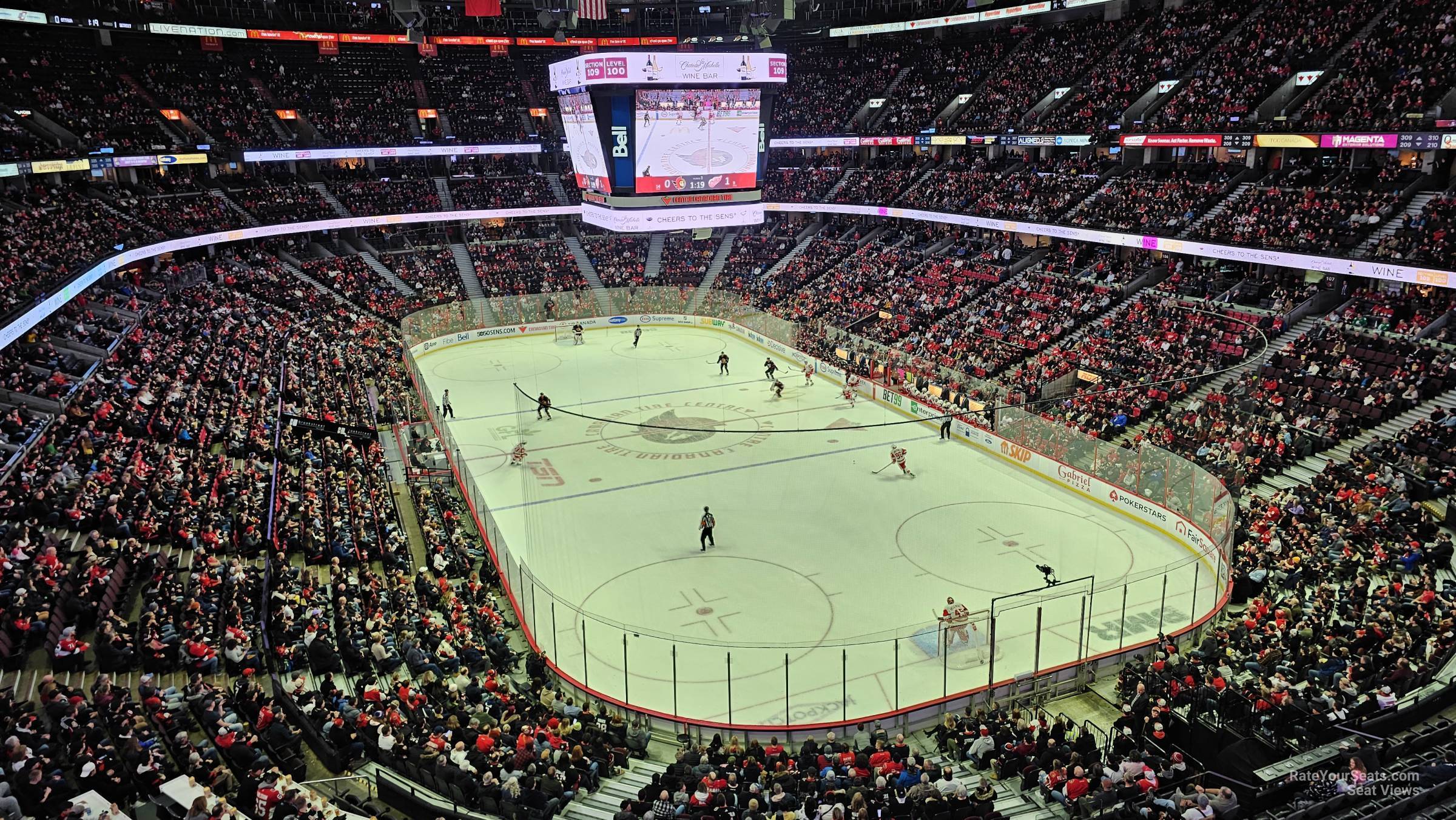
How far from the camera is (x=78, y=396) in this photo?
83.0 feet

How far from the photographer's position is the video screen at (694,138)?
1209 inches

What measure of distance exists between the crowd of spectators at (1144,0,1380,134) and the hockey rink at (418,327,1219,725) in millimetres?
17625

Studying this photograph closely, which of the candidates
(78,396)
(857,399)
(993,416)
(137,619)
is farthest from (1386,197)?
(78,396)

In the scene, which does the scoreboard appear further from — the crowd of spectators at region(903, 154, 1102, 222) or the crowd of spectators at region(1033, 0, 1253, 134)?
the crowd of spectators at region(1033, 0, 1253, 134)

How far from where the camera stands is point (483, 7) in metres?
25.9

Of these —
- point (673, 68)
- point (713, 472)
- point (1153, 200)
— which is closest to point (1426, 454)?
point (713, 472)

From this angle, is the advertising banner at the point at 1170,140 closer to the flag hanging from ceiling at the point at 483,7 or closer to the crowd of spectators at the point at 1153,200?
the crowd of spectators at the point at 1153,200

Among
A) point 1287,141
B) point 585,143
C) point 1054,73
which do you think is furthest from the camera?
point 1054,73

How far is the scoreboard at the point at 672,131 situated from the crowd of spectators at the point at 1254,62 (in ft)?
57.9

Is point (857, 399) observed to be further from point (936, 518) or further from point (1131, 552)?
point (1131, 552)

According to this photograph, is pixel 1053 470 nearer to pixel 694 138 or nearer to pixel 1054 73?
pixel 694 138

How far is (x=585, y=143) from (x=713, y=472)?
40.7ft

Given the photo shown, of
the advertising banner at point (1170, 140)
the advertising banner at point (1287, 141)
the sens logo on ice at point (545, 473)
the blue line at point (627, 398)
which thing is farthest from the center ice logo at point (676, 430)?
the advertising banner at point (1287, 141)

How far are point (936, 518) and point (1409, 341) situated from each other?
15.3 meters
